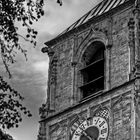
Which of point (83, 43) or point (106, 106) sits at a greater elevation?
point (83, 43)

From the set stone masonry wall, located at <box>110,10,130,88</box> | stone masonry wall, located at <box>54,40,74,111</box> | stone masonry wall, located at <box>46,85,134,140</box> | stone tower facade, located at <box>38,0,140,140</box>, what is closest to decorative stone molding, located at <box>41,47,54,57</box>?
stone tower facade, located at <box>38,0,140,140</box>

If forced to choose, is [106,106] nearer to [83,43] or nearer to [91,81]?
[91,81]

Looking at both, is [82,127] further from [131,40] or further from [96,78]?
[131,40]

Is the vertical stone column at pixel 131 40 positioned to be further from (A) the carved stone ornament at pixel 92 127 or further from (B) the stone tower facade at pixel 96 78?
(A) the carved stone ornament at pixel 92 127

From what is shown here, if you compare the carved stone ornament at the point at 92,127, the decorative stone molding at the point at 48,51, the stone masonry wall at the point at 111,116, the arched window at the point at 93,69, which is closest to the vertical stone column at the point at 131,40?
the stone masonry wall at the point at 111,116

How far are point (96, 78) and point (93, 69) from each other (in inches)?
32.9

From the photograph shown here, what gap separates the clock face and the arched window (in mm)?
1505

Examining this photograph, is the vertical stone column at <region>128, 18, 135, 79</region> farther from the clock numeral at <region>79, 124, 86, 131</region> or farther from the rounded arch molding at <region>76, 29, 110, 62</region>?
the clock numeral at <region>79, 124, 86, 131</region>

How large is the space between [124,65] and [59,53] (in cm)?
481

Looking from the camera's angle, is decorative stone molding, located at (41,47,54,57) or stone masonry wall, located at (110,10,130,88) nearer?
stone masonry wall, located at (110,10,130,88)

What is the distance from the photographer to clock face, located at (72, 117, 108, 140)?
27484 mm

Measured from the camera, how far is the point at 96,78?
30000mm

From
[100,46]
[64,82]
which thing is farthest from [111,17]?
[64,82]

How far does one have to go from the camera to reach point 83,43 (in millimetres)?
31781
